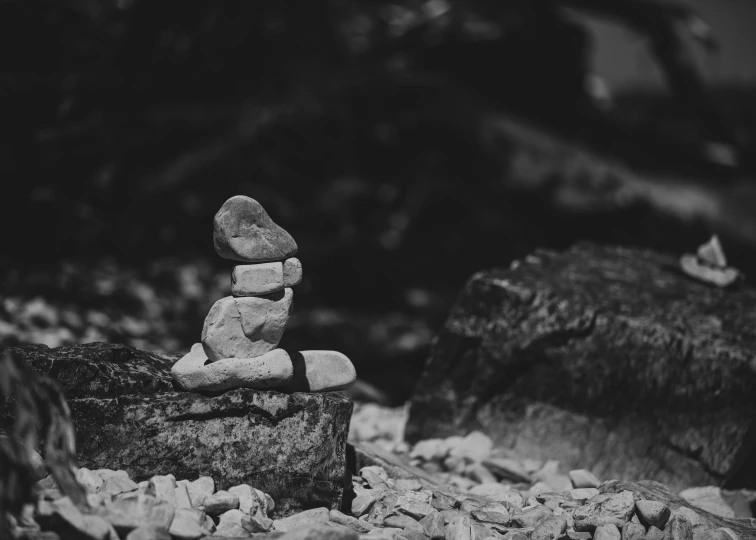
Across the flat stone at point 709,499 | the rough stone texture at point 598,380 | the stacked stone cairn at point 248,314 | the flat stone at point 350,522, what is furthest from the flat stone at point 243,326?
the flat stone at point 709,499

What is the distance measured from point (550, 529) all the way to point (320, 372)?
1386 mm

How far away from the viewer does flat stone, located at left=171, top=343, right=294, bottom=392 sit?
359cm

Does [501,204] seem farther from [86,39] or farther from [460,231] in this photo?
[86,39]

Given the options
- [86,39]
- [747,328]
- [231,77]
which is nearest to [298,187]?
[231,77]

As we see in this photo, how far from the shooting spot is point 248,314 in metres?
3.66

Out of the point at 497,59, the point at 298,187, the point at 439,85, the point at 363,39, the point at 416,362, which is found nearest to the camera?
the point at 416,362

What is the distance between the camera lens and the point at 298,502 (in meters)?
3.64

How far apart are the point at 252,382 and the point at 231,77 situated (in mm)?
7913

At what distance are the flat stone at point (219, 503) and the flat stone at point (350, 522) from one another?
0.48 m

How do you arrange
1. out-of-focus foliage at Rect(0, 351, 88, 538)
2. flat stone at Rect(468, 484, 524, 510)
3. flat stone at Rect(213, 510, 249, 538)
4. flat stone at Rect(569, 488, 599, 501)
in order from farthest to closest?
flat stone at Rect(569, 488, 599, 501) < flat stone at Rect(468, 484, 524, 510) < flat stone at Rect(213, 510, 249, 538) < out-of-focus foliage at Rect(0, 351, 88, 538)

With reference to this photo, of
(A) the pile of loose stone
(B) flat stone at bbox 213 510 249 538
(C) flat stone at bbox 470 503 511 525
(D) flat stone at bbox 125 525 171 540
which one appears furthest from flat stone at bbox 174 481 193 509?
(C) flat stone at bbox 470 503 511 525

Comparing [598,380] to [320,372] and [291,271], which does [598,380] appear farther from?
[291,271]

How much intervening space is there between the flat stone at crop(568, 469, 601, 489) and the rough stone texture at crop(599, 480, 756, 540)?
1.17 ft

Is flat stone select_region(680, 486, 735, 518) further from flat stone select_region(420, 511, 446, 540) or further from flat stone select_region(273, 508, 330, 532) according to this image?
flat stone select_region(273, 508, 330, 532)
